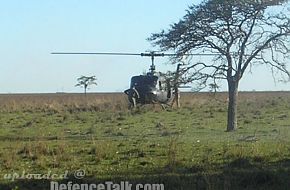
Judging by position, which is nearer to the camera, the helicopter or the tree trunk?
the tree trunk

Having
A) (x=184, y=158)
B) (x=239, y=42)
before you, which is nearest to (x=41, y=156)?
(x=184, y=158)

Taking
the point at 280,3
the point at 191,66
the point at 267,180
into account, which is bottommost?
the point at 267,180

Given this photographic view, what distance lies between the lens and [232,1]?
3272cm

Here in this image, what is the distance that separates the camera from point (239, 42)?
3291 centimetres

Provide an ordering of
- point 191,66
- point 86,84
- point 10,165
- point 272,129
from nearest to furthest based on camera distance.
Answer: point 10,165 → point 272,129 → point 191,66 → point 86,84

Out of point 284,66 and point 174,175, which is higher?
point 284,66

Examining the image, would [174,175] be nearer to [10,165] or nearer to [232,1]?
[10,165]

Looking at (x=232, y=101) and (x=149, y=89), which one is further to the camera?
(x=149, y=89)

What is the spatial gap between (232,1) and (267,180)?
19.4 m

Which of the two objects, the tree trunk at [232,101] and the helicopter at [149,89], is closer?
the tree trunk at [232,101]

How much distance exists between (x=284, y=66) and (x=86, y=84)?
84479 mm

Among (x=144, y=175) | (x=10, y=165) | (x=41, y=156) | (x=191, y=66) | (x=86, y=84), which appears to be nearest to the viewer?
(x=144, y=175)

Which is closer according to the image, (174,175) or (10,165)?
(174,175)

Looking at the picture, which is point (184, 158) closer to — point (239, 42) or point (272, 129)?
point (272, 129)
